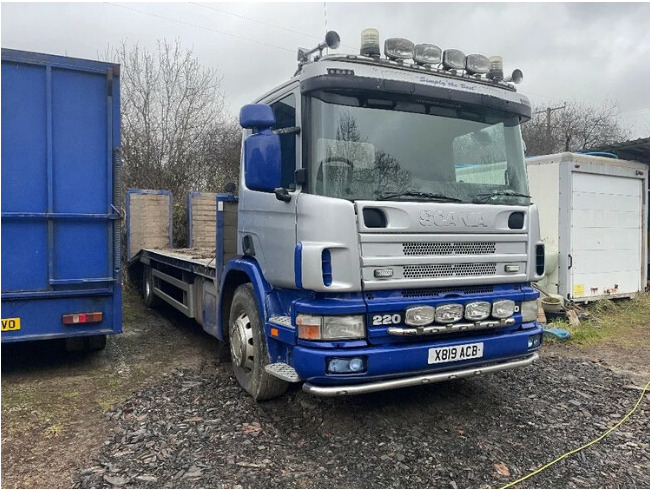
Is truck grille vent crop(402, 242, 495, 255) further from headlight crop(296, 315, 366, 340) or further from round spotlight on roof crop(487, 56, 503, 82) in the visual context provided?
round spotlight on roof crop(487, 56, 503, 82)

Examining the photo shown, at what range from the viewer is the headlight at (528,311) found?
4.26 metres

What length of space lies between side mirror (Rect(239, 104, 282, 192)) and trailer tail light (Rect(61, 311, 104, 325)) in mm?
2546

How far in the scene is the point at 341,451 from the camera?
3.58 metres

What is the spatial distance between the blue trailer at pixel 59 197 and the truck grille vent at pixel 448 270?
3.22 metres

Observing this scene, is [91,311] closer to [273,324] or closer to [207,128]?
[273,324]

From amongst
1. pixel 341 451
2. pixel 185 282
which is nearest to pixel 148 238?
pixel 185 282

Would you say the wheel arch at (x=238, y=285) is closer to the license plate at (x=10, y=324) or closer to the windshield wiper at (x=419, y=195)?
the windshield wiper at (x=419, y=195)

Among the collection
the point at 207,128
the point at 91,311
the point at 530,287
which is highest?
the point at 207,128

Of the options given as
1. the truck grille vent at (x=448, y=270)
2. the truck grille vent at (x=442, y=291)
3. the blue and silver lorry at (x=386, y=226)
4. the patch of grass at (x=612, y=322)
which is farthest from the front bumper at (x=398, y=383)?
the patch of grass at (x=612, y=322)

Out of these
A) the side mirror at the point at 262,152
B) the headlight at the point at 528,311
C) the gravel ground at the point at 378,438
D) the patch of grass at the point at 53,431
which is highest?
the side mirror at the point at 262,152

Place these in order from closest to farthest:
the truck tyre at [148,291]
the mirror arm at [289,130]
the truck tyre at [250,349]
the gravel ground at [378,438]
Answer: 1. the gravel ground at [378,438]
2. the mirror arm at [289,130]
3. the truck tyre at [250,349]
4. the truck tyre at [148,291]

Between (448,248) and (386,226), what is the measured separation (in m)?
0.56

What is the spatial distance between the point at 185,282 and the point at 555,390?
4.39 meters

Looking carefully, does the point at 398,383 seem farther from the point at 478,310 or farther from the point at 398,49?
the point at 398,49
